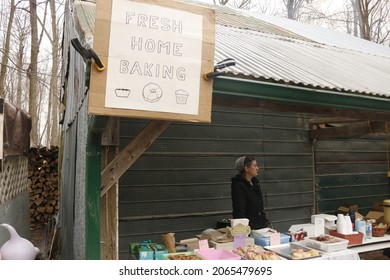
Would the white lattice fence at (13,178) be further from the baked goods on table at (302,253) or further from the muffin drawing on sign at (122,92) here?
the baked goods on table at (302,253)

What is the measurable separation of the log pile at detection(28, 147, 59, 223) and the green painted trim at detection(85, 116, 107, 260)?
307 inches

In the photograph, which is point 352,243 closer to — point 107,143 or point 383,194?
point 107,143

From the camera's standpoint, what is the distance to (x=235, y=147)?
19.8 feet

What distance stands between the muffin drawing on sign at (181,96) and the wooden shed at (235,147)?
1.49 feet

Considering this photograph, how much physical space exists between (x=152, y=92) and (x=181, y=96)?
0.23 meters

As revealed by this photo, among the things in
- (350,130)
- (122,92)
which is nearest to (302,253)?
(122,92)

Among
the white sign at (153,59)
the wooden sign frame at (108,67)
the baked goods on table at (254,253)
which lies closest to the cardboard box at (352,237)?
the baked goods on table at (254,253)

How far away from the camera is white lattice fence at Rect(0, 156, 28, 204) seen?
483 centimetres

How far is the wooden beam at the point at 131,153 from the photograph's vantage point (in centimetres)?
307

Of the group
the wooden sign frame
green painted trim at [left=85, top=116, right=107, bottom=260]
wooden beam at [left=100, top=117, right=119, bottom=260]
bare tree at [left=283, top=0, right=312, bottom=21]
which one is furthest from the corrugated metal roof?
bare tree at [left=283, top=0, right=312, bottom=21]

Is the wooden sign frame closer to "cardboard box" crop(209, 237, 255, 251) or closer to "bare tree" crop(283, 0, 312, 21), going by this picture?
"cardboard box" crop(209, 237, 255, 251)

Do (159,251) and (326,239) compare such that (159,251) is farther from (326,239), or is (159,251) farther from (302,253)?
(326,239)

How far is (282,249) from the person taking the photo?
370 cm
